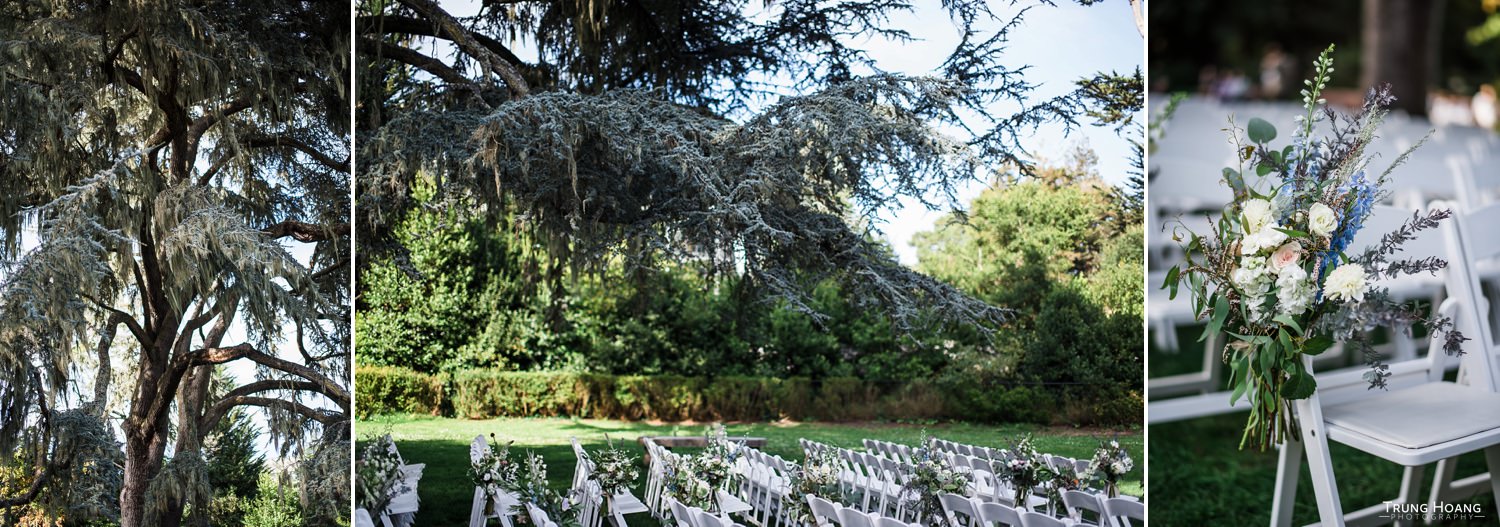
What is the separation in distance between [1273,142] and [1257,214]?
430cm

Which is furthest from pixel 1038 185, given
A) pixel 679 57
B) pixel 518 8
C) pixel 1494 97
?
pixel 1494 97

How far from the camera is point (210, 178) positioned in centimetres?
362

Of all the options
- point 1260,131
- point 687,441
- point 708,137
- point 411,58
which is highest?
point 411,58

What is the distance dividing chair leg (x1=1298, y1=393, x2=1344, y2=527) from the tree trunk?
5859 mm

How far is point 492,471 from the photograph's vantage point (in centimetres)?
340

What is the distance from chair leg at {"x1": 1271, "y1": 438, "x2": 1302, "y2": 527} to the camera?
7.63 ft

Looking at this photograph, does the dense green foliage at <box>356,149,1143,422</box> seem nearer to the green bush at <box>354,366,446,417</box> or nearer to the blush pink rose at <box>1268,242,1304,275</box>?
the green bush at <box>354,366,446,417</box>

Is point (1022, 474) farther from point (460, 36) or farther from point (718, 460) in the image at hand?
point (460, 36)

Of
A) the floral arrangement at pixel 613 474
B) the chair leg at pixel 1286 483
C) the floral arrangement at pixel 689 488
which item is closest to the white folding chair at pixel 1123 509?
the chair leg at pixel 1286 483

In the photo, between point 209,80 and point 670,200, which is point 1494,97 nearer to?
point 670,200

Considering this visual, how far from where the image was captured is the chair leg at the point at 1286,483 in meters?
2.33

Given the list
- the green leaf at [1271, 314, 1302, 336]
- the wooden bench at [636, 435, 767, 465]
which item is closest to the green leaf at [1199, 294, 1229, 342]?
the green leaf at [1271, 314, 1302, 336]

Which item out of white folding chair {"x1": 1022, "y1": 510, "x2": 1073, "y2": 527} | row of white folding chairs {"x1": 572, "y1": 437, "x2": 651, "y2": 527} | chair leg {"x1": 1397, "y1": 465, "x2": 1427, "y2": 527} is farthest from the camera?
row of white folding chairs {"x1": 572, "y1": 437, "x2": 651, "y2": 527}

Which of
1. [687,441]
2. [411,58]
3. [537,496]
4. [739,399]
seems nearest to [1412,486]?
[739,399]
